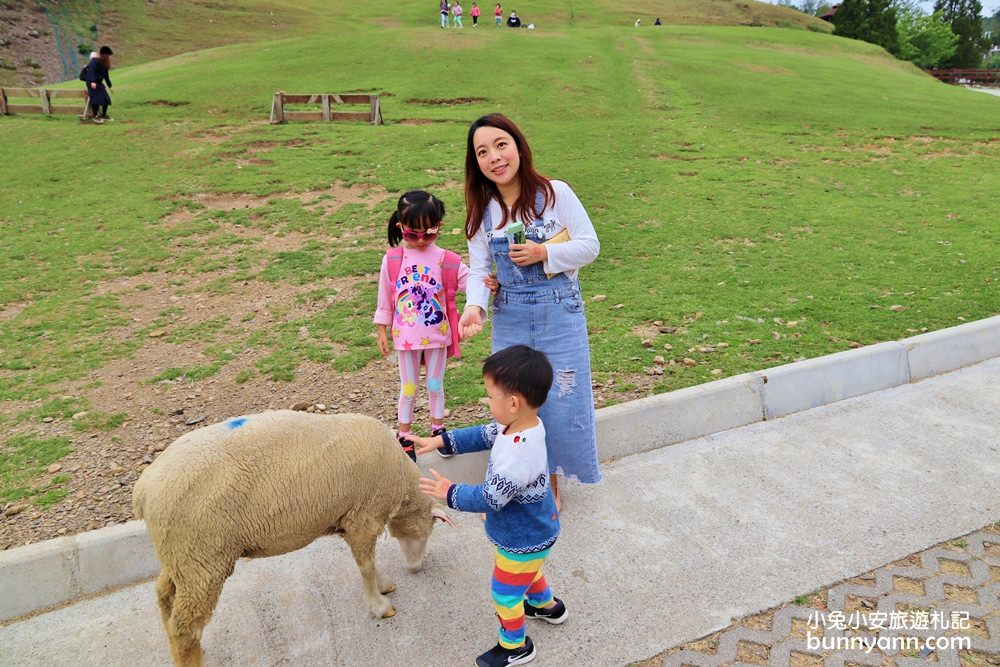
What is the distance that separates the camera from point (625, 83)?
2025cm

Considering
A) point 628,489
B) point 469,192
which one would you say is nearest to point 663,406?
point 628,489

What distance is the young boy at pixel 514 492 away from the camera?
2592 mm

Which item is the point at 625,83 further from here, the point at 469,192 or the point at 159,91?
the point at 469,192

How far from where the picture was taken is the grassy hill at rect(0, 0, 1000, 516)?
18.9 ft

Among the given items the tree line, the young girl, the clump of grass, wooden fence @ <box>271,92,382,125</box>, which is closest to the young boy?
the young girl

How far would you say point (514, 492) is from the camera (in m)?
2.63

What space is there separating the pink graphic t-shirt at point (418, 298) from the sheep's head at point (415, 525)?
1025mm

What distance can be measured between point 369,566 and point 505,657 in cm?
72

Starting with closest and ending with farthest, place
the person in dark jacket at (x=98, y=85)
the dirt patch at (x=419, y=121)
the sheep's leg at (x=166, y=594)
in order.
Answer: the sheep's leg at (x=166, y=594)
the person in dark jacket at (x=98, y=85)
the dirt patch at (x=419, y=121)

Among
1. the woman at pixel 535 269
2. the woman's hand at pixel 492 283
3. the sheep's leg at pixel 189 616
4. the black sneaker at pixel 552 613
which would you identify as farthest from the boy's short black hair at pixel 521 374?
the sheep's leg at pixel 189 616

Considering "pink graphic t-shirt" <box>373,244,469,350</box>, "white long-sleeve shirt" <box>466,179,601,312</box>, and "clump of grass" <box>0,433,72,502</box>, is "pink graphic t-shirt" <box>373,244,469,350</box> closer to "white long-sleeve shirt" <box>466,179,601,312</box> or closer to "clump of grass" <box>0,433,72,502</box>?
"white long-sleeve shirt" <box>466,179,601,312</box>

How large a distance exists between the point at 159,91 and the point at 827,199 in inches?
682

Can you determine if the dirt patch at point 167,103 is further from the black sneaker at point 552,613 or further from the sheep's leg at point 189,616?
the black sneaker at point 552,613

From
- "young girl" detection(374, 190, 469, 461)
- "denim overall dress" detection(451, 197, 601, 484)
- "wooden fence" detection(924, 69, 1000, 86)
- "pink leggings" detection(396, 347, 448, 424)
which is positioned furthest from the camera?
"wooden fence" detection(924, 69, 1000, 86)
